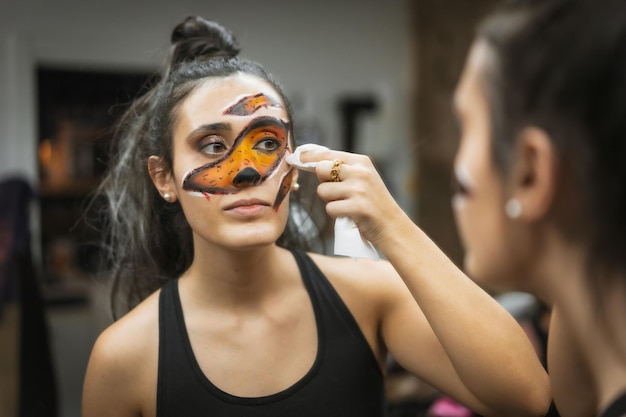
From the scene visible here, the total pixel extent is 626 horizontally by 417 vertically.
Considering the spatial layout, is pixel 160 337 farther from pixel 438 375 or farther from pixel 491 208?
pixel 491 208

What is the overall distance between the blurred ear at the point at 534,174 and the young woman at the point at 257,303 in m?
0.31

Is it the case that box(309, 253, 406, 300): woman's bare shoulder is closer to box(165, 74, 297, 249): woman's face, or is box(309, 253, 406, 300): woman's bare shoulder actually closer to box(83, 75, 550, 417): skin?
box(83, 75, 550, 417): skin

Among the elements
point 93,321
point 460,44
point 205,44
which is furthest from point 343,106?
point 205,44

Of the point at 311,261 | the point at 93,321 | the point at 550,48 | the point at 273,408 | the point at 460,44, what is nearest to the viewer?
the point at 550,48

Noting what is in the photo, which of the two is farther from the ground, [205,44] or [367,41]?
[367,41]

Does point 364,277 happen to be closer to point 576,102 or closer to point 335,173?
point 335,173

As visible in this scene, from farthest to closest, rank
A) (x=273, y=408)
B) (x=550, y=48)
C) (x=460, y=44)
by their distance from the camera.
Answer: (x=460, y=44) < (x=273, y=408) < (x=550, y=48)

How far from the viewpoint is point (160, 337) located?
118 cm

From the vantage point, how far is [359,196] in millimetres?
1029

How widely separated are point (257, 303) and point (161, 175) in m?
0.32

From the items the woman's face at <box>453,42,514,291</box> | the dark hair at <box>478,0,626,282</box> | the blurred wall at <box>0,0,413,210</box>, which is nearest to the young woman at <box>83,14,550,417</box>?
the woman's face at <box>453,42,514,291</box>

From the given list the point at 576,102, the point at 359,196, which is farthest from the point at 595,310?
the point at 359,196

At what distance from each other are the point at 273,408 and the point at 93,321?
9.17ft

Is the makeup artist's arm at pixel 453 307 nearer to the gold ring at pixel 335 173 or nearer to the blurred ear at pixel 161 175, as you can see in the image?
the gold ring at pixel 335 173
